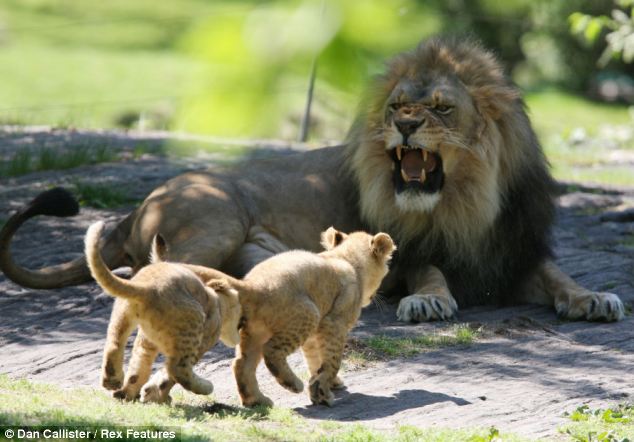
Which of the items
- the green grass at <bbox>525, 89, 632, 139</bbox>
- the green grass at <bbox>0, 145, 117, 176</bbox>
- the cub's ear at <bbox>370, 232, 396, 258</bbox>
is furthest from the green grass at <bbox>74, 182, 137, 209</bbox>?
the green grass at <bbox>525, 89, 632, 139</bbox>

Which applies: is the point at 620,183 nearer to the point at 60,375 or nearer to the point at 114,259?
the point at 114,259

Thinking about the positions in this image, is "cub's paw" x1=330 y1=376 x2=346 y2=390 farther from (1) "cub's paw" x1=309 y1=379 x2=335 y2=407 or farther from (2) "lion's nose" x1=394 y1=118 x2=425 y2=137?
(2) "lion's nose" x1=394 y1=118 x2=425 y2=137

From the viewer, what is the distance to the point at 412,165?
19.1 ft

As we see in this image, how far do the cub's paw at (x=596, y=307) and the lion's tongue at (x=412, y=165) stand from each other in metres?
0.98

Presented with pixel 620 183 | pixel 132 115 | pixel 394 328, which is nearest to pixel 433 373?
pixel 394 328

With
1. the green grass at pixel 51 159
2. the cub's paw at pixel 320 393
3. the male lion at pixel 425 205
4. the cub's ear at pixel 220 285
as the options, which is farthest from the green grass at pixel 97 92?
the cub's ear at pixel 220 285

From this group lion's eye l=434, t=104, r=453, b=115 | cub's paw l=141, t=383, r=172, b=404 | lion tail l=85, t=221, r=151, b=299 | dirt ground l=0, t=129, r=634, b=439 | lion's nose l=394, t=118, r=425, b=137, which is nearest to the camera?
lion tail l=85, t=221, r=151, b=299

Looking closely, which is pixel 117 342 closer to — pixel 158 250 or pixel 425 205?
pixel 158 250

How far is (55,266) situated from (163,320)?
2.40m

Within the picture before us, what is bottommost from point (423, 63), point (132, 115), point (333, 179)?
point (132, 115)

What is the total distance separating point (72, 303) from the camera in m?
5.84

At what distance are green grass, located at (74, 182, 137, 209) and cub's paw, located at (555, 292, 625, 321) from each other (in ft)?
10.6

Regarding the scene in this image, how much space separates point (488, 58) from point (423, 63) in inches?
14.4

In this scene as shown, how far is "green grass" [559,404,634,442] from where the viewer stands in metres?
3.66
